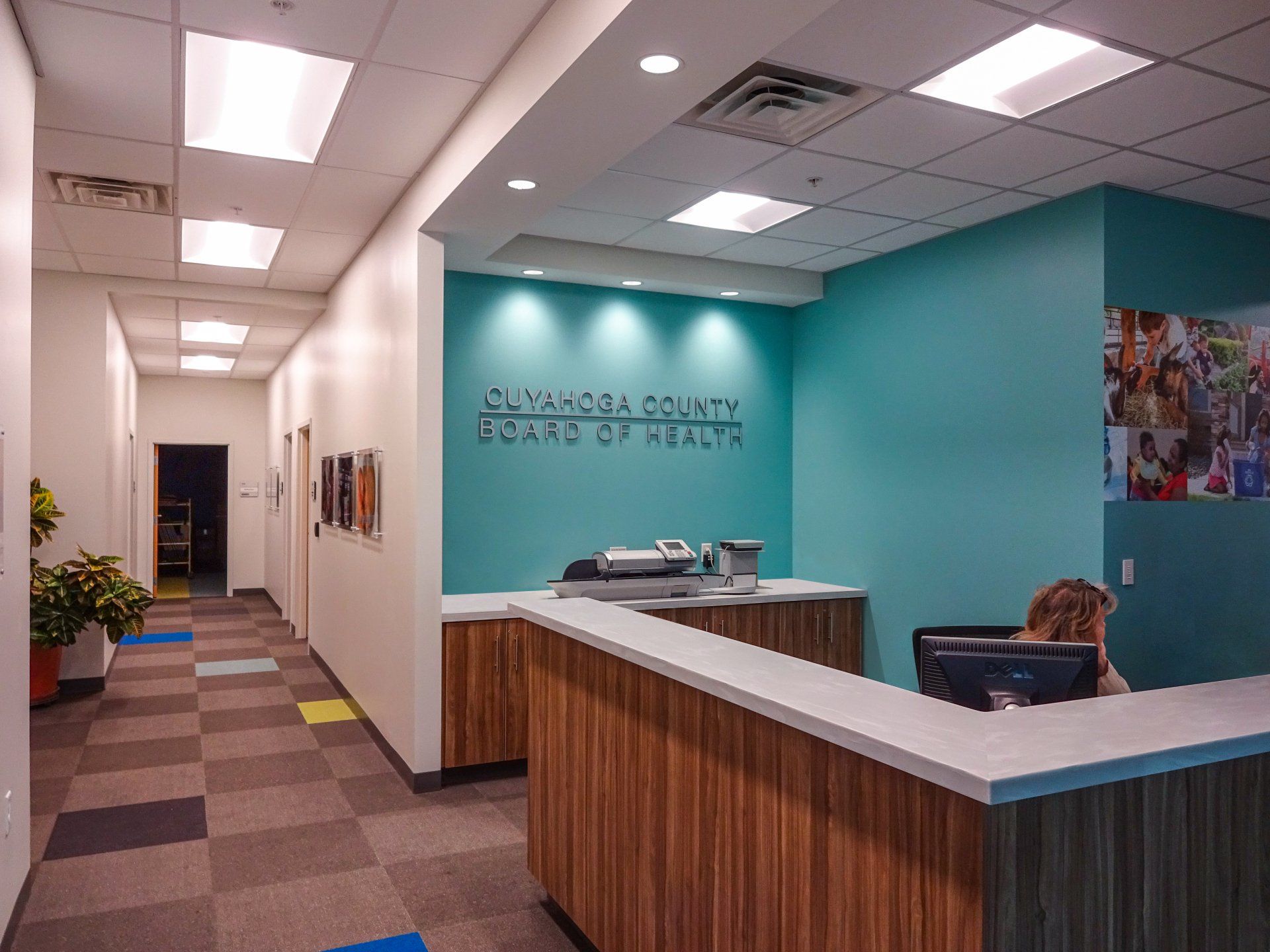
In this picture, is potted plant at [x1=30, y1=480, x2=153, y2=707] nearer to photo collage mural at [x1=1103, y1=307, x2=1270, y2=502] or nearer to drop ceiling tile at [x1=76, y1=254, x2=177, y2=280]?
drop ceiling tile at [x1=76, y1=254, x2=177, y2=280]

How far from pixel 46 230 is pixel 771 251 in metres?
4.25

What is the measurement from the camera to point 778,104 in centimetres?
353

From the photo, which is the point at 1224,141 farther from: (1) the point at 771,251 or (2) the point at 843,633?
(2) the point at 843,633

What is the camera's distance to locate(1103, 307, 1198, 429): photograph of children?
14.0 ft

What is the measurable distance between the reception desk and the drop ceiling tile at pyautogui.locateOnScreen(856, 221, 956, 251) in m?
3.31

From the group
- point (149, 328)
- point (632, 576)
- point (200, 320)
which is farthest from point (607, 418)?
A: point (149, 328)

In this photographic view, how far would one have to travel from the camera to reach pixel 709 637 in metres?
2.79

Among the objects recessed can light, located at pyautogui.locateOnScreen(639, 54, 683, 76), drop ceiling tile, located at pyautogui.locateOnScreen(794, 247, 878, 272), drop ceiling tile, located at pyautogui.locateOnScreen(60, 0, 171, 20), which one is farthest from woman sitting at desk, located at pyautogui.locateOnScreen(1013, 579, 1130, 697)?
drop ceiling tile, located at pyautogui.locateOnScreen(60, 0, 171, 20)

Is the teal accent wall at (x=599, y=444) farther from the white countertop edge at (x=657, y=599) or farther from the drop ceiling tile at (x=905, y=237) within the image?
the drop ceiling tile at (x=905, y=237)

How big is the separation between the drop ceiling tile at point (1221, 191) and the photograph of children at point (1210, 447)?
90cm

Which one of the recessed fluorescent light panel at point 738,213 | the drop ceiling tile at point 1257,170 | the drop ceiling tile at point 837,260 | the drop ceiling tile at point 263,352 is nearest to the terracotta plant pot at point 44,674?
the drop ceiling tile at point 263,352

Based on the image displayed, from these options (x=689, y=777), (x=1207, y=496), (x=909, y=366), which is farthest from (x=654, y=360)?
(x=689, y=777)

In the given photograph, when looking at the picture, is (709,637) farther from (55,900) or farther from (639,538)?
(639,538)

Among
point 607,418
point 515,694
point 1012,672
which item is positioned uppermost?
point 607,418
